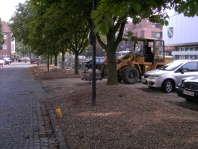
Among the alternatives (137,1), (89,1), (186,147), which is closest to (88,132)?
(186,147)

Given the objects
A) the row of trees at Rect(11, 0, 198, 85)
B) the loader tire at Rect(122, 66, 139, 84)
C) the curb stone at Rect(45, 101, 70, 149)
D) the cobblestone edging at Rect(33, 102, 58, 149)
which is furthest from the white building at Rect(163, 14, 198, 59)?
the curb stone at Rect(45, 101, 70, 149)

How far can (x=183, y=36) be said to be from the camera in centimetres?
5716

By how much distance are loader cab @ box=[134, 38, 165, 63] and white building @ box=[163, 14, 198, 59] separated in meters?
32.0

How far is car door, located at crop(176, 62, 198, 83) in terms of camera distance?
14.6m

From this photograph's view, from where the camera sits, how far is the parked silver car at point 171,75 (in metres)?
14.4

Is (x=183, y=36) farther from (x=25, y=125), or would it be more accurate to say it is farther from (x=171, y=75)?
(x=25, y=125)

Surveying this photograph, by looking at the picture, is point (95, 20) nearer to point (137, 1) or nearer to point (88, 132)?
point (137, 1)

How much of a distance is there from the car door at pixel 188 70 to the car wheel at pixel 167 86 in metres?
0.42

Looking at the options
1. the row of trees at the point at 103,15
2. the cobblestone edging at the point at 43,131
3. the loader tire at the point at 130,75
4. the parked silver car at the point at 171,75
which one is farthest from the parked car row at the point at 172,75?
the cobblestone edging at the point at 43,131

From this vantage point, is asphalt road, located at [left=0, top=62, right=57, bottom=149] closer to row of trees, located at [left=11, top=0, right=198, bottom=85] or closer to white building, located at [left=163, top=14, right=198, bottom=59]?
row of trees, located at [left=11, top=0, right=198, bottom=85]

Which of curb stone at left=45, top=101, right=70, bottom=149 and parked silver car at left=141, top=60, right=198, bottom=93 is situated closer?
curb stone at left=45, top=101, right=70, bottom=149

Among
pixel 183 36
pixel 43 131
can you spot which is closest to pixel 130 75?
pixel 43 131

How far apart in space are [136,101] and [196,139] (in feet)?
12.8

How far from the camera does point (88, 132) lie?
6.30 m
